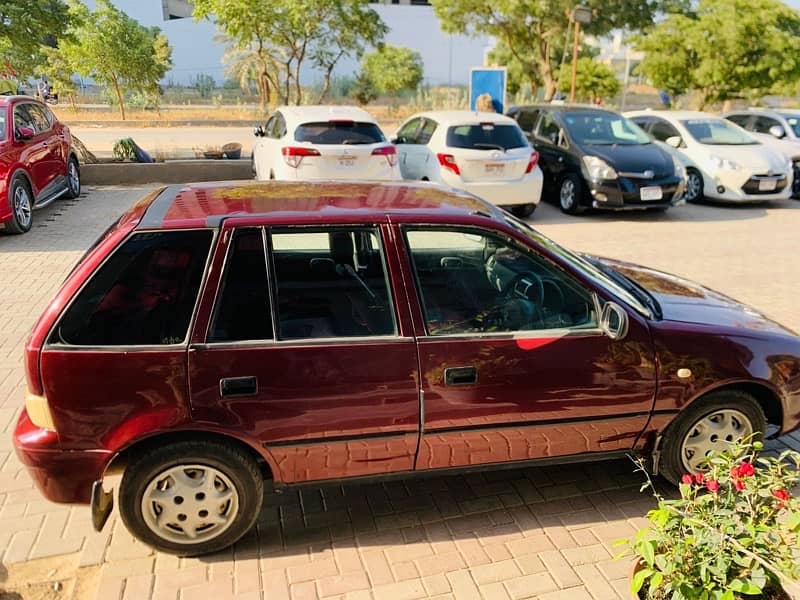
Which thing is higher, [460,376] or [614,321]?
[614,321]

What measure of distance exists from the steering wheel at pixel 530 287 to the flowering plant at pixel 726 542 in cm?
121

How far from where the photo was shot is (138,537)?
9.98 feet

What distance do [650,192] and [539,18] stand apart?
1992cm

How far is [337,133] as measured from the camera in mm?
9531

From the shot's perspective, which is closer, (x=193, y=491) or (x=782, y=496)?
(x=782, y=496)

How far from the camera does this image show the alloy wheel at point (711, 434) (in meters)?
3.51

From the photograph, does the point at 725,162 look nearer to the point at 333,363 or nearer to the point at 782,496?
the point at 782,496

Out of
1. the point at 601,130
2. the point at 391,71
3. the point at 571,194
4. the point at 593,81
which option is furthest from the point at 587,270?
the point at 391,71

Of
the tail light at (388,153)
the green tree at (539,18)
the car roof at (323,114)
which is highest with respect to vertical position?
the green tree at (539,18)

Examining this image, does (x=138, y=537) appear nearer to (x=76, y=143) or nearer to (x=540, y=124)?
(x=540, y=124)

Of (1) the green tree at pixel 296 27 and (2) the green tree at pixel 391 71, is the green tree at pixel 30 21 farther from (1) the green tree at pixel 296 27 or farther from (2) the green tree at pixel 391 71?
(2) the green tree at pixel 391 71

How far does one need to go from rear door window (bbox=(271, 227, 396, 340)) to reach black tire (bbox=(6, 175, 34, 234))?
7187mm

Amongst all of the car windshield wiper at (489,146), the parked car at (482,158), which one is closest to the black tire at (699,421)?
the parked car at (482,158)

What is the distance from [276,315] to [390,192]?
107 cm
